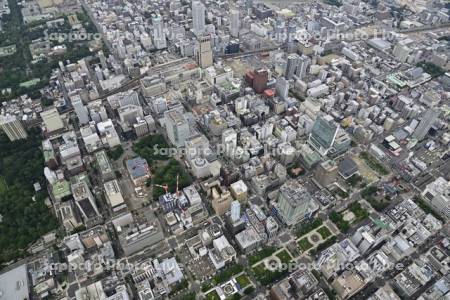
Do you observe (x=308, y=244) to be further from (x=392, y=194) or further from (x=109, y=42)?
(x=109, y=42)

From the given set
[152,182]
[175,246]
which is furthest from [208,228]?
A: [152,182]

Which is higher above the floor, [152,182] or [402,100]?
[402,100]

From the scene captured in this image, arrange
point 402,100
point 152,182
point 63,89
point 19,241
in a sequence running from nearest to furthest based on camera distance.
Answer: point 19,241, point 152,182, point 402,100, point 63,89

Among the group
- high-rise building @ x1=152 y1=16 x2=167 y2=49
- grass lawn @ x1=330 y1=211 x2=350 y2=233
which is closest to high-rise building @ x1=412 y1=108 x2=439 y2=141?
grass lawn @ x1=330 y1=211 x2=350 y2=233

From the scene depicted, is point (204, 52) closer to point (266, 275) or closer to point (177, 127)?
point (177, 127)

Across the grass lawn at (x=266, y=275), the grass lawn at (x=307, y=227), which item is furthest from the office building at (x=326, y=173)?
the grass lawn at (x=266, y=275)

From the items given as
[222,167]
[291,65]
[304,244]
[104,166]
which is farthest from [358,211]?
[104,166]

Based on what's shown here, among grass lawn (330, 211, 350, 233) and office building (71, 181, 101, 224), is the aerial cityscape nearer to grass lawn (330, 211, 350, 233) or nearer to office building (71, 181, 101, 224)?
grass lawn (330, 211, 350, 233)
